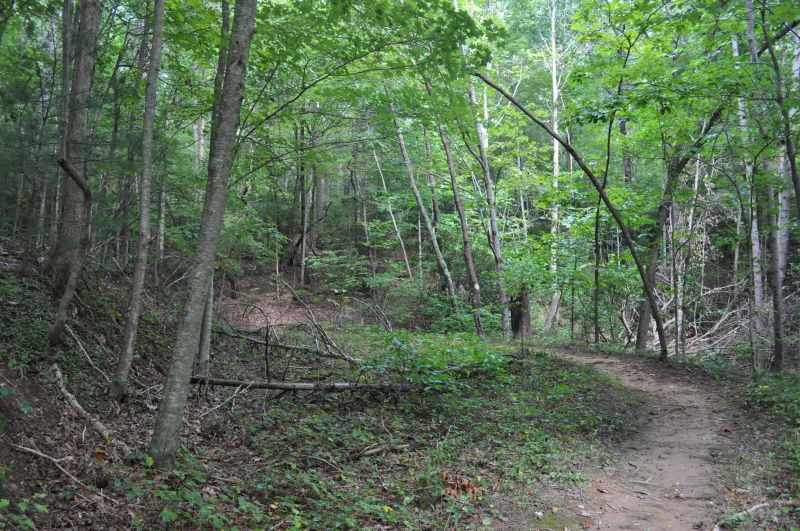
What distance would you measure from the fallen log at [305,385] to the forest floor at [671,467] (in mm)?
2971

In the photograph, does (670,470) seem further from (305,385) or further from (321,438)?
(305,385)

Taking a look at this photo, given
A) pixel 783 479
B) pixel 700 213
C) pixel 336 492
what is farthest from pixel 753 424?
pixel 700 213

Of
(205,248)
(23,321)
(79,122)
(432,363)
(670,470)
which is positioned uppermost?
(79,122)

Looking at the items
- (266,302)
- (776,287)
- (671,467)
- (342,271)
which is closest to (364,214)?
(342,271)

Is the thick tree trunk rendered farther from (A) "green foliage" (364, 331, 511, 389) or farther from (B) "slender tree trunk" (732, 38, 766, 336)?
(B) "slender tree trunk" (732, 38, 766, 336)

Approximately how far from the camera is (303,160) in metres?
7.64

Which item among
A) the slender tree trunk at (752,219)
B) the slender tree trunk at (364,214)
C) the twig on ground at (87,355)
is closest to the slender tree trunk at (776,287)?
the slender tree trunk at (752,219)

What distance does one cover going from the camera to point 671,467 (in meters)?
5.62

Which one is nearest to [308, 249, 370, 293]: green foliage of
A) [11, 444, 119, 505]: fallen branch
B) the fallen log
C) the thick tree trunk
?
the fallen log

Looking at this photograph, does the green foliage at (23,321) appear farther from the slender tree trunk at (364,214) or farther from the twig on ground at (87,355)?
the slender tree trunk at (364,214)

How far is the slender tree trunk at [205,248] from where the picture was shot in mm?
4043

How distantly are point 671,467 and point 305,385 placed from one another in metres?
4.71

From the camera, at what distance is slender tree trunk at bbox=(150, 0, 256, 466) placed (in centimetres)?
404

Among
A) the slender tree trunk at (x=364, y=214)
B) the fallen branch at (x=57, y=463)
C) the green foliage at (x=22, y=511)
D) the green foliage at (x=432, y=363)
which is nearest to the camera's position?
the green foliage at (x=22, y=511)
